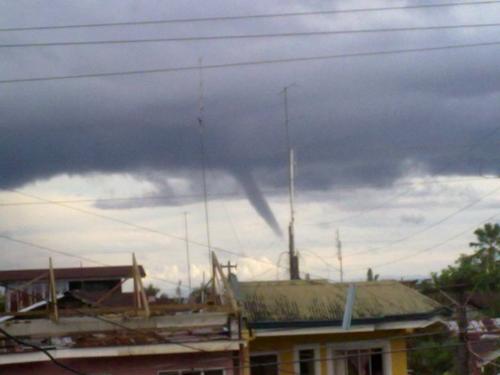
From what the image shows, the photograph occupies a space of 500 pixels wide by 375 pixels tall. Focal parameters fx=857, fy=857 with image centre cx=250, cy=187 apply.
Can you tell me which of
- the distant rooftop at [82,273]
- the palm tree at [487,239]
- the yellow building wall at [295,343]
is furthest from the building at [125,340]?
the palm tree at [487,239]

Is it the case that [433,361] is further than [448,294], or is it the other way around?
[433,361]

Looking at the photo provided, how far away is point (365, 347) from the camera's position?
22.3m

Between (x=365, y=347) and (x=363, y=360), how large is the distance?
371 millimetres

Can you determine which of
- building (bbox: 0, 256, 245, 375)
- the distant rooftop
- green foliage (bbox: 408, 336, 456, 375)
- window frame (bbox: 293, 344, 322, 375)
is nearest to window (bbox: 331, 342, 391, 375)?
window frame (bbox: 293, 344, 322, 375)

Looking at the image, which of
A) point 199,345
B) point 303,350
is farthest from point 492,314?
point 199,345

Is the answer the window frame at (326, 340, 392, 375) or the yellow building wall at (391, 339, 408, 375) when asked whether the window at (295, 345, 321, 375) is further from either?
the yellow building wall at (391, 339, 408, 375)

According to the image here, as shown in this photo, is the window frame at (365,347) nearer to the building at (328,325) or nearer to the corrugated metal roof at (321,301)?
the building at (328,325)

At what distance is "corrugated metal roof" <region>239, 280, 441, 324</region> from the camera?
2130 cm

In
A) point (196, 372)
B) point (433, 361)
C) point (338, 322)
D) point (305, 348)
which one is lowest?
point (433, 361)

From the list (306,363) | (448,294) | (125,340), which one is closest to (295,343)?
(306,363)

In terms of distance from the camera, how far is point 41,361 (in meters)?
19.0

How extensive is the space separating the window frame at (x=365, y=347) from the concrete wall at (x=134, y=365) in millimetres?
3223

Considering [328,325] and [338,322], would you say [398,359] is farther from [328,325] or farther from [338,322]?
[328,325]

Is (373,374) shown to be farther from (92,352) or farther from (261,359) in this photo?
(92,352)
